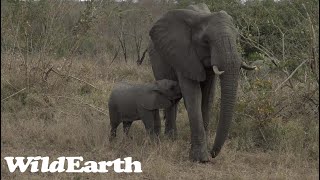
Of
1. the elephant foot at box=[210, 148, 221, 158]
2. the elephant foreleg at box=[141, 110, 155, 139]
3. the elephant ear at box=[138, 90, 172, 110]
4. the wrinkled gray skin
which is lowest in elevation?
the elephant foot at box=[210, 148, 221, 158]

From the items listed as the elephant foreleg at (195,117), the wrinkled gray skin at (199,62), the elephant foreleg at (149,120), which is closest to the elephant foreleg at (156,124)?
the elephant foreleg at (149,120)

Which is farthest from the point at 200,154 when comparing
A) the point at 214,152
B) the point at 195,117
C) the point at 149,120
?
the point at 149,120

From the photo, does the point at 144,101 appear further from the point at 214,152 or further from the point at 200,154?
the point at 214,152

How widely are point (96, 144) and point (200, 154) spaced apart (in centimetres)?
133

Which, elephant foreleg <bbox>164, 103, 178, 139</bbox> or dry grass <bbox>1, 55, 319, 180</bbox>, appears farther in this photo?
elephant foreleg <bbox>164, 103, 178, 139</bbox>

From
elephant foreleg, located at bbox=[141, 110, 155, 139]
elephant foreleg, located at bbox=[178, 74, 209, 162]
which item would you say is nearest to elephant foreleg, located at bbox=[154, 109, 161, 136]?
elephant foreleg, located at bbox=[141, 110, 155, 139]

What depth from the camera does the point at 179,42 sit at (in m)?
5.80

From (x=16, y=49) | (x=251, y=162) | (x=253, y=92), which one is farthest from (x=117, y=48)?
(x=251, y=162)

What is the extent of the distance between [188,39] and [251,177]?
1.76 m

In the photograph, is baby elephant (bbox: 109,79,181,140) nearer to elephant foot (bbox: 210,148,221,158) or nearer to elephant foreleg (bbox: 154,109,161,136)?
elephant foreleg (bbox: 154,109,161,136)

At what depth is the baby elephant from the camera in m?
5.93

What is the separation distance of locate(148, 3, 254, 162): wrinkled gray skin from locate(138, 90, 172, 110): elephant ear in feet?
0.98

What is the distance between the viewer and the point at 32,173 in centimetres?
509

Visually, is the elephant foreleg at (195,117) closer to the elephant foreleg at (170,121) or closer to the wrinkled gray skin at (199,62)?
the wrinkled gray skin at (199,62)
